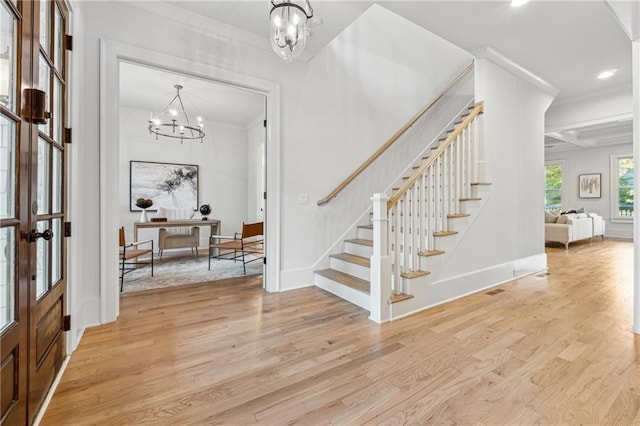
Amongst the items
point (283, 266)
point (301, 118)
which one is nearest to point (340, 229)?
point (283, 266)

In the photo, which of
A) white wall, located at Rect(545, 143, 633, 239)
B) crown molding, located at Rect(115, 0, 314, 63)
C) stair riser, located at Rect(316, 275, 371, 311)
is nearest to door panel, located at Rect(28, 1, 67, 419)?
A: crown molding, located at Rect(115, 0, 314, 63)

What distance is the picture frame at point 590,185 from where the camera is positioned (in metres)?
8.53

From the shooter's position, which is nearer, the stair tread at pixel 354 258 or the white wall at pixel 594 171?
the stair tread at pixel 354 258

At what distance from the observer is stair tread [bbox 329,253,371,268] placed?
3142 mm

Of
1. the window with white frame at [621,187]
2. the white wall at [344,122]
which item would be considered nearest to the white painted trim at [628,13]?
the white wall at [344,122]

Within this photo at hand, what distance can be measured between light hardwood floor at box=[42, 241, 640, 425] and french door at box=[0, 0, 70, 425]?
1.00 ft

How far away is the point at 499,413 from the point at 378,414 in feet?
1.89

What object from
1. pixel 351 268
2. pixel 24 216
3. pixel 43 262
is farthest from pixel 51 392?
pixel 351 268

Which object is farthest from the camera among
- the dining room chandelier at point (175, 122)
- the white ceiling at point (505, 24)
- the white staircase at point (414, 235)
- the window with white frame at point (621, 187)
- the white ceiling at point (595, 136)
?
the window with white frame at point (621, 187)

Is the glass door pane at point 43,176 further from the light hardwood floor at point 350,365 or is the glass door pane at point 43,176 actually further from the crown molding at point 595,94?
the crown molding at point 595,94

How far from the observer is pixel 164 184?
236 inches

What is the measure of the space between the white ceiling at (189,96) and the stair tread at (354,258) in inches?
107

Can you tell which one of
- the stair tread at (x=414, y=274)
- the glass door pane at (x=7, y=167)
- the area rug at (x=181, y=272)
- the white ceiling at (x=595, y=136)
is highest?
the white ceiling at (x=595, y=136)

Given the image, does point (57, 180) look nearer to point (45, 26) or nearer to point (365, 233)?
point (45, 26)
